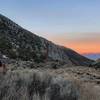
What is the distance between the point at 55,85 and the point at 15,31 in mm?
37687

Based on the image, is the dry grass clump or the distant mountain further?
the distant mountain

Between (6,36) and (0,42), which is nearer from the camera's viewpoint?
(0,42)

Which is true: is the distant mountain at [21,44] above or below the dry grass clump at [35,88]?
above

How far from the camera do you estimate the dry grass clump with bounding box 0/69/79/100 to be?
8758 mm

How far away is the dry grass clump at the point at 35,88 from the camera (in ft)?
28.7

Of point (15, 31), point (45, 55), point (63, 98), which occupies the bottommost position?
point (63, 98)

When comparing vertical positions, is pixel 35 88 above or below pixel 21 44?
below

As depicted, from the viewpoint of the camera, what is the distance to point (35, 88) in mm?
9953

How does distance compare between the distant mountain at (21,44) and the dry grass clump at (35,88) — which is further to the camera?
the distant mountain at (21,44)

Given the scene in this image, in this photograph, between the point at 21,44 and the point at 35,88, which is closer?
the point at 35,88

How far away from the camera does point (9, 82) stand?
9.69 metres

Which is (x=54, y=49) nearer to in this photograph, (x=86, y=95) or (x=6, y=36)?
(x=6, y=36)

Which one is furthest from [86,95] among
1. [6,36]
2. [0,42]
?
[6,36]

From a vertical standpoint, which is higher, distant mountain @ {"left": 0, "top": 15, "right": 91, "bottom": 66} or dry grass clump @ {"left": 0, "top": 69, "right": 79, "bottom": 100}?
distant mountain @ {"left": 0, "top": 15, "right": 91, "bottom": 66}
